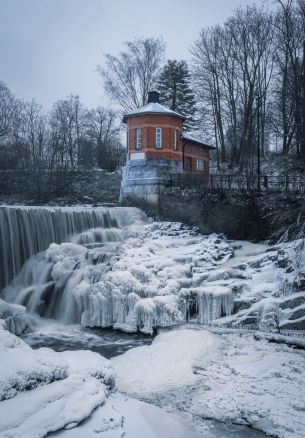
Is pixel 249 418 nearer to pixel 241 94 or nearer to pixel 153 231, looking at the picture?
pixel 153 231

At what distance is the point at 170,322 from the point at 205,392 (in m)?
4.41

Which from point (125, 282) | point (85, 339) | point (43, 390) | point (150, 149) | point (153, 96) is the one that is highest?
point (153, 96)

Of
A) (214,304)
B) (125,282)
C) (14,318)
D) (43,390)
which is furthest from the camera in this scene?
(125,282)

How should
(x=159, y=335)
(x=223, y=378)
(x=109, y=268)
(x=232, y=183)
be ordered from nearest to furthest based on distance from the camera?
(x=223, y=378), (x=159, y=335), (x=109, y=268), (x=232, y=183)

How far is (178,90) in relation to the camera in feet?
130

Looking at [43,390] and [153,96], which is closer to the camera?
[43,390]

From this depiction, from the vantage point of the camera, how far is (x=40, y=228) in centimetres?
1722

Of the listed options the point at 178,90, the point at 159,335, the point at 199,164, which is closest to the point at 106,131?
the point at 178,90

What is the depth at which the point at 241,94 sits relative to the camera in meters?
34.4

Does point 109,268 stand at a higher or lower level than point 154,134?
lower

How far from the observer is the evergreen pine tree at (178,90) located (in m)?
39.3

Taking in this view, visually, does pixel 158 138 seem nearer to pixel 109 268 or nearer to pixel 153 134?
pixel 153 134

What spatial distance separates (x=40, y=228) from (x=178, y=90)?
27.4 metres

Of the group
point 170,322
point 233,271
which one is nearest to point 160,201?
point 233,271
